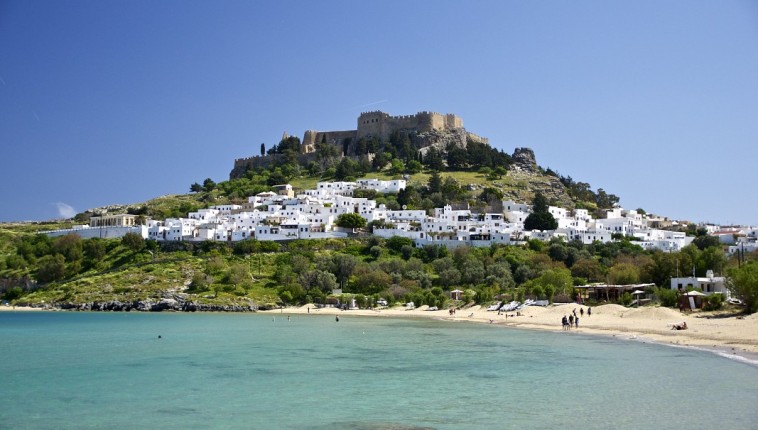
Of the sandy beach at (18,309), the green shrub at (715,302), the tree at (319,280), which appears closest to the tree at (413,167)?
the tree at (319,280)

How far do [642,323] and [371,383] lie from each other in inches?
773

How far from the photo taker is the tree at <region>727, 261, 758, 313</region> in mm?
32312

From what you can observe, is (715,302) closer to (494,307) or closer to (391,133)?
(494,307)

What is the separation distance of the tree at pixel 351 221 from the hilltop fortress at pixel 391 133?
108ft

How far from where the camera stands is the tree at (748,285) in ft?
106

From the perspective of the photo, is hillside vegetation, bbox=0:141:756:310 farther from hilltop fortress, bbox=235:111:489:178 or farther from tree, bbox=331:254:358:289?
hilltop fortress, bbox=235:111:489:178

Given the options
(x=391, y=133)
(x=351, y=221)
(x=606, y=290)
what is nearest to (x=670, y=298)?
(x=606, y=290)

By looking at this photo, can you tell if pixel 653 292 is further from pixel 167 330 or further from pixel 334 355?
pixel 167 330

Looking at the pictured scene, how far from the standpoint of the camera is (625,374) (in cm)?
2125

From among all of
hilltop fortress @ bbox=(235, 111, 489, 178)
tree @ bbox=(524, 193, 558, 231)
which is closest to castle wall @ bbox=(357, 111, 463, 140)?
hilltop fortress @ bbox=(235, 111, 489, 178)

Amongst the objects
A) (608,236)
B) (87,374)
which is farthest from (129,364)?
(608,236)

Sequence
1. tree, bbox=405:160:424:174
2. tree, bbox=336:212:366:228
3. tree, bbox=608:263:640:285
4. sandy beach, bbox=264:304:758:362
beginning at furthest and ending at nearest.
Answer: tree, bbox=405:160:424:174 → tree, bbox=336:212:366:228 → tree, bbox=608:263:640:285 → sandy beach, bbox=264:304:758:362

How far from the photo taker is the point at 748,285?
107 ft

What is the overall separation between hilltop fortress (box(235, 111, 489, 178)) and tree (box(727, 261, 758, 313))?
75734mm
